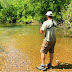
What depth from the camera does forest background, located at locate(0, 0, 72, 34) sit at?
1279 centimetres

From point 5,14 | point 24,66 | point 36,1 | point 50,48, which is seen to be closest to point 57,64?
point 50,48

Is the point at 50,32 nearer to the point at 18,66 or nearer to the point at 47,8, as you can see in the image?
the point at 18,66

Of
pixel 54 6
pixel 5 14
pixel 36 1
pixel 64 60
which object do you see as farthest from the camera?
pixel 5 14

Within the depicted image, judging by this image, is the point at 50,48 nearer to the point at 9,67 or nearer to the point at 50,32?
the point at 50,32

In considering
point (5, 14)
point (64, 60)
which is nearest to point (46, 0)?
point (64, 60)

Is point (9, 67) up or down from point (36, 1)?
down

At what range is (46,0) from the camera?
3003 cm

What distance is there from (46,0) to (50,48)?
2687 centimetres

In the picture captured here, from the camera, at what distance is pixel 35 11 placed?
32812mm

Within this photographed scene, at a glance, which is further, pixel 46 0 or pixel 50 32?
pixel 46 0

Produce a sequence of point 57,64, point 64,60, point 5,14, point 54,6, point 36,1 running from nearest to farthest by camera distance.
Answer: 1. point 57,64
2. point 64,60
3. point 54,6
4. point 36,1
5. point 5,14

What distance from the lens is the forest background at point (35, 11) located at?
12.8 m

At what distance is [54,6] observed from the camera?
29.6 m

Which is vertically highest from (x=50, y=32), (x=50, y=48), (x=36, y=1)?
(x=36, y=1)
